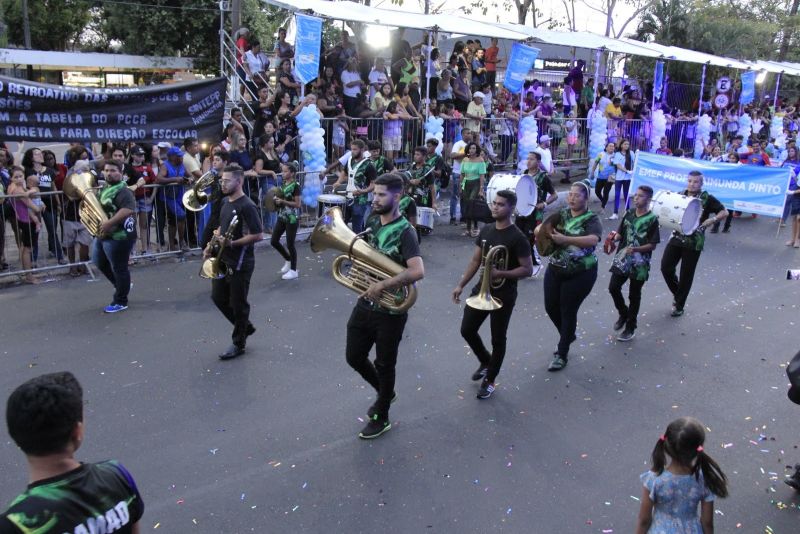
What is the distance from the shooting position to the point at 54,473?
2256 mm

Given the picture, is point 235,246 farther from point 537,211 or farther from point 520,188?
point 537,211

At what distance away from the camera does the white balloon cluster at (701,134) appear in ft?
71.7

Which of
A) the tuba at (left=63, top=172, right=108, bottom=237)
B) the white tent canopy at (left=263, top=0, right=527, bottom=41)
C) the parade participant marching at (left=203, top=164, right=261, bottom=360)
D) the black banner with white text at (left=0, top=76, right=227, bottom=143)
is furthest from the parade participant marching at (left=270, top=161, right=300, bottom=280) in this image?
the white tent canopy at (left=263, top=0, right=527, bottom=41)

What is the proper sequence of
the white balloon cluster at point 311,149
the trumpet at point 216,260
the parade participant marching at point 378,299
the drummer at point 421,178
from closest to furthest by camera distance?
1. the parade participant marching at point 378,299
2. the trumpet at point 216,260
3. the drummer at point 421,178
4. the white balloon cluster at point 311,149

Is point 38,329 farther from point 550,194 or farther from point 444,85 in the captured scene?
point 444,85

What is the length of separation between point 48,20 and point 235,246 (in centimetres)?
2428

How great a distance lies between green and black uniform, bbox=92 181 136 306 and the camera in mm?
7840

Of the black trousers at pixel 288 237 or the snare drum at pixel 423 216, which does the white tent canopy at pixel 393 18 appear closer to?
the snare drum at pixel 423 216

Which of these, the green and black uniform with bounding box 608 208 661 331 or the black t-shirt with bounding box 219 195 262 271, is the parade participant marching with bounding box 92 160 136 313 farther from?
the green and black uniform with bounding box 608 208 661 331

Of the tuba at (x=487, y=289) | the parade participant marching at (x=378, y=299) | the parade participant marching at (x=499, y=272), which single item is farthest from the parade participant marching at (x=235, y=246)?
the tuba at (x=487, y=289)

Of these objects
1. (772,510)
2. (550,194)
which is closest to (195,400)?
(772,510)

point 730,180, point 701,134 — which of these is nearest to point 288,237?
point 730,180

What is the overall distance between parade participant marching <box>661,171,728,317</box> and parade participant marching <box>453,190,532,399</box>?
3307 millimetres

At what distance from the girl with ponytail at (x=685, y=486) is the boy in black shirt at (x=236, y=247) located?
4334 mm
